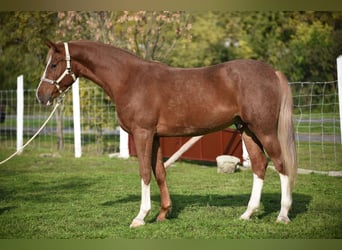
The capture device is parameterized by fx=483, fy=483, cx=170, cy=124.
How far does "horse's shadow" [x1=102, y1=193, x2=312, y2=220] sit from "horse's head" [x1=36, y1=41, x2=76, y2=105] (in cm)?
143

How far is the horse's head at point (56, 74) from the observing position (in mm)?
4379

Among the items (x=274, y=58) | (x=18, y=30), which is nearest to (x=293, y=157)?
(x=18, y=30)

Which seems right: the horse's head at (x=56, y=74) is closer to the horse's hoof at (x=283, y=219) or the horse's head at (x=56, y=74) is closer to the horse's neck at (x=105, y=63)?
the horse's neck at (x=105, y=63)

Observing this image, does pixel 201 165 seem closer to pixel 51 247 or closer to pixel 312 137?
pixel 312 137

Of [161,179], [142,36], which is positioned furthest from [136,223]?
[142,36]

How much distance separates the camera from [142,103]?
4277 mm

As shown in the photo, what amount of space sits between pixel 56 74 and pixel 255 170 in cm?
203

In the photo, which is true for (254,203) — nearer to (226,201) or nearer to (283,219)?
(283,219)

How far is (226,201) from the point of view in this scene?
17.3 ft

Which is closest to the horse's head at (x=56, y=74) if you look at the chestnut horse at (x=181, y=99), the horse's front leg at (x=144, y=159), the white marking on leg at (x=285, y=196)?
the chestnut horse at (x=181, y=99)

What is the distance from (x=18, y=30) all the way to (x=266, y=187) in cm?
667

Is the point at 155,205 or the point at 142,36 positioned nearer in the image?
the point at 155,205

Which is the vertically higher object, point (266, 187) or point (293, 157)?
point (293, 157)

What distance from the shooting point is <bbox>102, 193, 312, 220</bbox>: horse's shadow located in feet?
15.8
